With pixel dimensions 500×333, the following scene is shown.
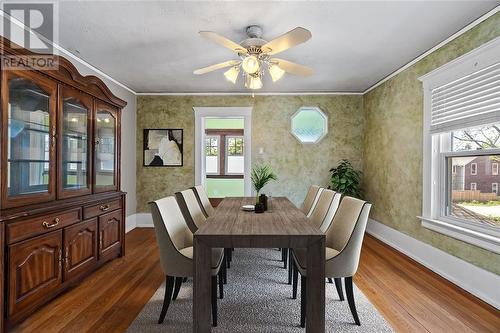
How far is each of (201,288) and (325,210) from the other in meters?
1.46

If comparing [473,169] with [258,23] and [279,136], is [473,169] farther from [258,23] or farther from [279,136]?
[279,136]

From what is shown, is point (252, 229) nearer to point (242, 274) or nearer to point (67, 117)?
point (242, 274)

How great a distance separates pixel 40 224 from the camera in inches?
89.1

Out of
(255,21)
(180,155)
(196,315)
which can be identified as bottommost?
(196,315)

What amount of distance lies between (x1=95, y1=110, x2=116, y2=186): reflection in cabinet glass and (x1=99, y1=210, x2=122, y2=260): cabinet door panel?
40cm

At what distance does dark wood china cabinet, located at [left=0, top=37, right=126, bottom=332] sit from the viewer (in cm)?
199

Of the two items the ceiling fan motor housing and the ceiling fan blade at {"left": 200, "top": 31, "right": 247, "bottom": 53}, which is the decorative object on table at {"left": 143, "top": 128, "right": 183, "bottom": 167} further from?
the ceiling fan blade at {"left": 200, "top": 31, "right": 247, "bottom": 53}

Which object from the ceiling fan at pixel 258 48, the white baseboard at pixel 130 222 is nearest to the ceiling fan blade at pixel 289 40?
the ceiling fan at pixel 258 48

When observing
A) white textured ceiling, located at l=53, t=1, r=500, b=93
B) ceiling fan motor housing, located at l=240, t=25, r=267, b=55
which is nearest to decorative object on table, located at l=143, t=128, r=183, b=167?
white textured ceiling, located at l=53, t=1, r=500, b=93

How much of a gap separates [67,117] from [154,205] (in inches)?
56.1

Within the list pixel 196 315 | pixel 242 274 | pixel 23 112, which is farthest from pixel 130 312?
pixel 23 112

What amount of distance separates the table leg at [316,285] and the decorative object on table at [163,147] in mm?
4023

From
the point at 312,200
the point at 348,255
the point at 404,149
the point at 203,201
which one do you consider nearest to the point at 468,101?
the point at 404,149

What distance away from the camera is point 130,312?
233 cm
